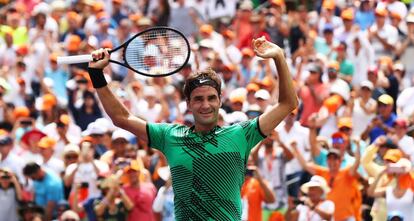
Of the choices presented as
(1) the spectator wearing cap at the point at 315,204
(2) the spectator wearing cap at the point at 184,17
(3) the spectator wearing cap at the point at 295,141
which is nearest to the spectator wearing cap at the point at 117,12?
(2) the spectator wearing cap at the point at 184,17

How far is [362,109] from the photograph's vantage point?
15.7 meters

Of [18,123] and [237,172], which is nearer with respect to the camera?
[237,172]

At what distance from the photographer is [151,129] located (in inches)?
282

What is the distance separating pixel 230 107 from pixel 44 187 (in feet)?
8.90

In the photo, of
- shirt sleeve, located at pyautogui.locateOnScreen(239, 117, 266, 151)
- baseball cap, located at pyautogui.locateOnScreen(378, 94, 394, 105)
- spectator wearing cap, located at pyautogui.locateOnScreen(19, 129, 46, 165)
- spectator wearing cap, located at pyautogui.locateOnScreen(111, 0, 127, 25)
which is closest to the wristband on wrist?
shirt sleeve, located at pyautogui.locateOnScreen(239, 117, 266, 151)

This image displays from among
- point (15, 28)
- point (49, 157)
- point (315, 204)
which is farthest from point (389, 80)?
point (15, 28)

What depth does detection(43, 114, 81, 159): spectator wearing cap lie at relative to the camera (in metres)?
15.5

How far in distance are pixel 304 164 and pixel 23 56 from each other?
6.02 metres

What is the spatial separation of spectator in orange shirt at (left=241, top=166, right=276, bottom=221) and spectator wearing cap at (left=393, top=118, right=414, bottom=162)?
153 cm

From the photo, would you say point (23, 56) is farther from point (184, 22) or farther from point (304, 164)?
point (304, 164)

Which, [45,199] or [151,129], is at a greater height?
[151,129]

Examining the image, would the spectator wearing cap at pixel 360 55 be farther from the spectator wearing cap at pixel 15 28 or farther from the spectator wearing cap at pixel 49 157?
the spectator wearing cap at pixel 15 28

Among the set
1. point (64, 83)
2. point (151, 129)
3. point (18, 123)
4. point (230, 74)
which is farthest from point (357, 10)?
point (151, 129)

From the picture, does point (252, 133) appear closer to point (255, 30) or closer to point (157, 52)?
point (157, 52)
